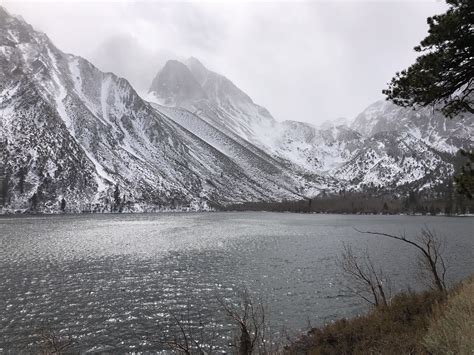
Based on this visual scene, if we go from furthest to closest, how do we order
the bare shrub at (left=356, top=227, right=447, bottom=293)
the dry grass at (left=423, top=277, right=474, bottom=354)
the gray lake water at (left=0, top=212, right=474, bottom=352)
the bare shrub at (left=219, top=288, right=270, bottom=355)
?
the gray lake water at (left=0, top=212, right=474, bottom=352), the bare shrub at (left=356, top=227, right=447, bottom=293), the bare shrub at (left=219, top=288, right=270, bottom=355), the dry grass at (left=423, top=277, right=474, bottom=354)

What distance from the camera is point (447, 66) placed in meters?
16.0

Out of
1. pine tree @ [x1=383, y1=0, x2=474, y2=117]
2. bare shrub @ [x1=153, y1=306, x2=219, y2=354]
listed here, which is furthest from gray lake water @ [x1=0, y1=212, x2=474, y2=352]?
pine tree @ [x1=383, y1=0, x2=474, y2=117]

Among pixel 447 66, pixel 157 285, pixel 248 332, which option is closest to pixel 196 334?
pixel 248 332

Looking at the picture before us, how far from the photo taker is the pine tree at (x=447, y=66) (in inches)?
608

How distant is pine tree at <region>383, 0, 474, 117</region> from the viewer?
15453 millimetres

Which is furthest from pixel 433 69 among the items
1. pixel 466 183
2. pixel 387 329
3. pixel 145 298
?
pixel 145 298

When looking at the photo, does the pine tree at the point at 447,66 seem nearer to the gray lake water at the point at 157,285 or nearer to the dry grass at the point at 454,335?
the dry grass at the point at 454,335

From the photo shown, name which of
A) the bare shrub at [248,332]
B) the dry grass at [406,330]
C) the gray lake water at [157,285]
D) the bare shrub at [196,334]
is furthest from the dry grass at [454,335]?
the gray lake water at [157,285]

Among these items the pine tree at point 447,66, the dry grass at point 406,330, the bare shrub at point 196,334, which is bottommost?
the bare shrub at point 196,334

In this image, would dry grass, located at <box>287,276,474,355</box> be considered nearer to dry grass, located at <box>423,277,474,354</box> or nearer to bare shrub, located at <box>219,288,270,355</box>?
dry grass, located at <box>423,277,474,354</box>

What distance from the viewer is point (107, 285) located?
1806 inches

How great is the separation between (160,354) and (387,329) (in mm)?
15774

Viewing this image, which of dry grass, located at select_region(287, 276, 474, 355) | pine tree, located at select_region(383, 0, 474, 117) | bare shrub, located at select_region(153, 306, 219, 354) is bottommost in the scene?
bare shrub, located at select_region(153, 306, 219, 354)

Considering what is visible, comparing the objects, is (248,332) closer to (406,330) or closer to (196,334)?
(406,330)
